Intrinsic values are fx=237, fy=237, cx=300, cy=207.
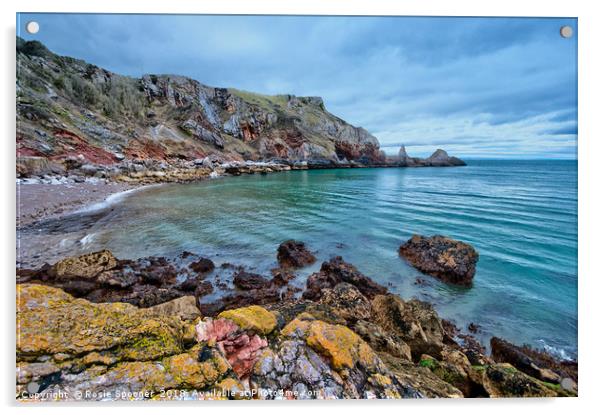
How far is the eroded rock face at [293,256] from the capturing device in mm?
5589

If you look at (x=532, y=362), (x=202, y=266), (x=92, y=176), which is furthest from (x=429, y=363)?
(x=92, y=176)

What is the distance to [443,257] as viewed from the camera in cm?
527

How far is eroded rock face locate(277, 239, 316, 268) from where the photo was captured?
5.59 m

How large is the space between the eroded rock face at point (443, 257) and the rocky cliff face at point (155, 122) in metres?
6.87

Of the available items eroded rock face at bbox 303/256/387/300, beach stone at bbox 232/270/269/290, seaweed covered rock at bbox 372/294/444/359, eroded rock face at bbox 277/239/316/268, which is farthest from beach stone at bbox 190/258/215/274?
seaweed covered rock at bbox 372/294/444/359

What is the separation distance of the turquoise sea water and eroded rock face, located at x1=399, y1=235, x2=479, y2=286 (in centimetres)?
22

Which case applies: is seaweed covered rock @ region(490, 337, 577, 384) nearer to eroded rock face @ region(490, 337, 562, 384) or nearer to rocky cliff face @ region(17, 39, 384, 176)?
eroded rock face @ region(490, 337, 562, 384)

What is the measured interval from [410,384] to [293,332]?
1.24m

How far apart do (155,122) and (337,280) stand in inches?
1447

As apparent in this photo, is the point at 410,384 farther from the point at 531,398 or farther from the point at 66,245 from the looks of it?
the point at 66,245

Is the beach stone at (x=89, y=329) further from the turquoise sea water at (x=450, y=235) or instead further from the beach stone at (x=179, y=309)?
the turquoise sea water at (x=450, y=235)
